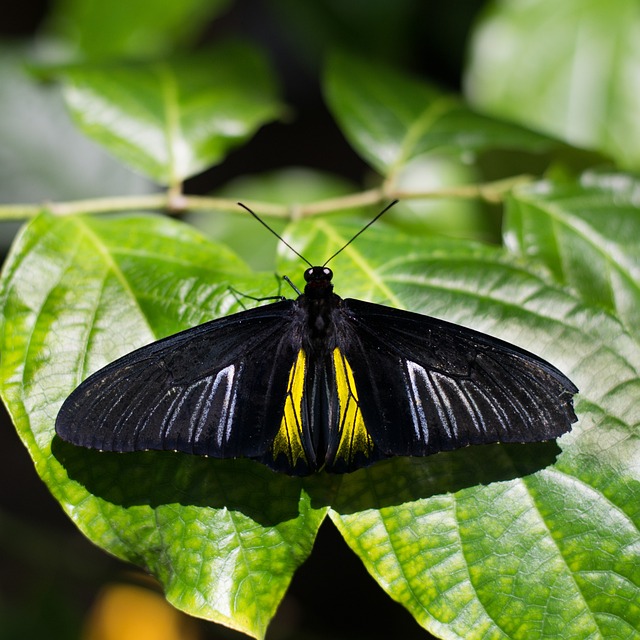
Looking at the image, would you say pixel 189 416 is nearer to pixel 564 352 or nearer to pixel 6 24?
pixel 564 352

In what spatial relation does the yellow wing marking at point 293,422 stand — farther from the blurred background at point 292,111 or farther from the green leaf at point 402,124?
the blurred background at point 292,111

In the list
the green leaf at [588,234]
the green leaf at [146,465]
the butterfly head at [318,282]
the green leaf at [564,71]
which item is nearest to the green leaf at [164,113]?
the green leaf at [146,465]

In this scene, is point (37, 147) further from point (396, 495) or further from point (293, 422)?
point (396, 495)

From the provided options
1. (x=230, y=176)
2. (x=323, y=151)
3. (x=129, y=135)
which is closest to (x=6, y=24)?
(x=230, y=176)

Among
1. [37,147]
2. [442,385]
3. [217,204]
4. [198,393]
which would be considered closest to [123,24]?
[37,147]

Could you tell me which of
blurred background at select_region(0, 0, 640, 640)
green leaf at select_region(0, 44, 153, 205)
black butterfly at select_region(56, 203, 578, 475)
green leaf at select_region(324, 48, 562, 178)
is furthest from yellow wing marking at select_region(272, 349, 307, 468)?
green leaf at select_region(0, 44, 153, 205)

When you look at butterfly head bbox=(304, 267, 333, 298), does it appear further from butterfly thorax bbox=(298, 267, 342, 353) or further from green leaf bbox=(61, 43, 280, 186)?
green leaf bbox=(61, 43, 280, 186)
